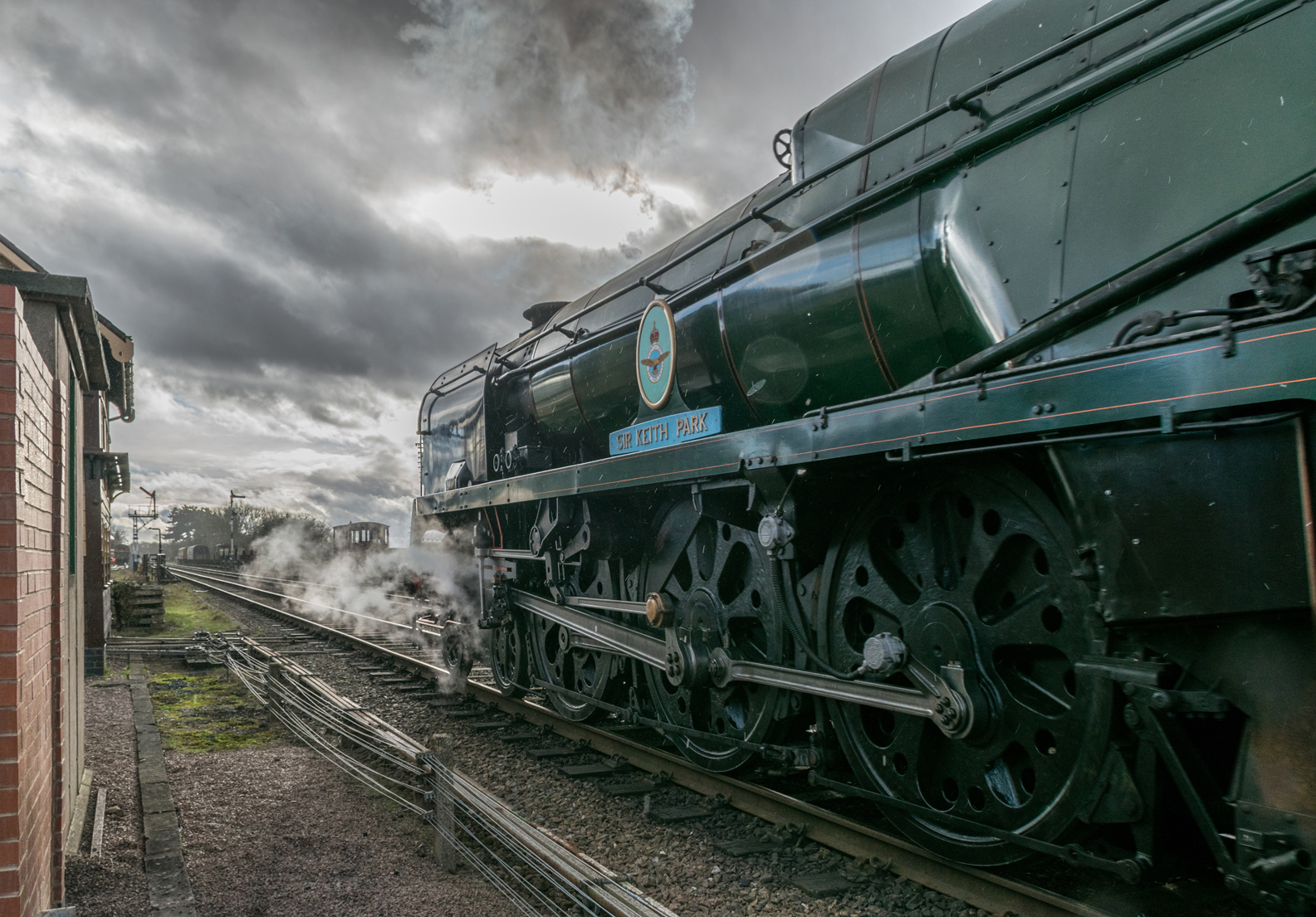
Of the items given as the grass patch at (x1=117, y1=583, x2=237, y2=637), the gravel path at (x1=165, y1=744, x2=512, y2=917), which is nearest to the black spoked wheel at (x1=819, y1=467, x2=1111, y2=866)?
the gravel path at (x1=165, y1=744, x2=512, y2=917)

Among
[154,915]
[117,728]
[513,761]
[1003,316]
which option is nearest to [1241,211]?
[1003,316]

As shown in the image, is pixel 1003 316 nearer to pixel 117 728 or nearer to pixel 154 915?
pixel 154 915

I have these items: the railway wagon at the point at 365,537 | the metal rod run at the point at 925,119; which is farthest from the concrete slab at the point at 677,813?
the railway wagon at the point at 365,537

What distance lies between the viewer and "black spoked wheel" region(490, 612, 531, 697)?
7.82 m

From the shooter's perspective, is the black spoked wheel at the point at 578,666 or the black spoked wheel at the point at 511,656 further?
the black spoked wheel at the point at 511,656

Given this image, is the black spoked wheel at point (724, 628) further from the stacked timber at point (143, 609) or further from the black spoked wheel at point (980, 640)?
the stacked timber at point (143, 609)

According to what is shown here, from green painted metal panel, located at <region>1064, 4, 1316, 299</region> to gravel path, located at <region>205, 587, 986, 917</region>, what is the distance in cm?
268

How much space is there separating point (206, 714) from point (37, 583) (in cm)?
615

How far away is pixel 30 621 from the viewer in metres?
2.96

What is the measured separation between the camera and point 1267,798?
7.75 ft

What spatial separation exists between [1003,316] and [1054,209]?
0.42 m

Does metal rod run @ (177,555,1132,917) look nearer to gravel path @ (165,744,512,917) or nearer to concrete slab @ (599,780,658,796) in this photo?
concrete slab @ (599,780,658,796)

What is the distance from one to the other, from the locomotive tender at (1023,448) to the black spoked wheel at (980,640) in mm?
15

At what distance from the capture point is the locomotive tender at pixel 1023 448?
239 centimetres
